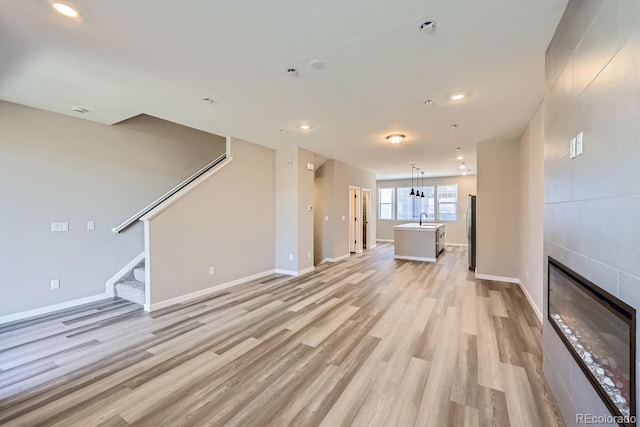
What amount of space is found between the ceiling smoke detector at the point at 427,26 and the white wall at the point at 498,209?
13.1 ft

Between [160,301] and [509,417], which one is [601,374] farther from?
[160,301]

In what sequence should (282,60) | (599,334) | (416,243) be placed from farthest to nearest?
(416,243) → (282,60) → (599,334)

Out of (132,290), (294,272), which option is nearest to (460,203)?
(294,272)

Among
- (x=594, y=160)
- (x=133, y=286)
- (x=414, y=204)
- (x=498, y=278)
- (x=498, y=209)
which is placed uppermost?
(x=414, y=204)

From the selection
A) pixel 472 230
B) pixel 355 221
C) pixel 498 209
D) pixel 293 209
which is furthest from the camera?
pixel 355 221

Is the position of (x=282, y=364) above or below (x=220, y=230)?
below

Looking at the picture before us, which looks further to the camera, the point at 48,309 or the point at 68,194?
the point at 68,194

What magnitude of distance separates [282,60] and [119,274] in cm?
433

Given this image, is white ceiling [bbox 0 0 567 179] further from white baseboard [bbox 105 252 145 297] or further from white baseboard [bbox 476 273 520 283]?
white baseboard [bbox 476 273 520 283]

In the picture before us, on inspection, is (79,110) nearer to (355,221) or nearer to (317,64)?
(317,64)

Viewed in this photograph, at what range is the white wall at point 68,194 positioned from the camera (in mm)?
3379

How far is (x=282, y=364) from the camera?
94.4 inches

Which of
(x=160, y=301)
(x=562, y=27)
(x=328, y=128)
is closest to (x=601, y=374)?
(x=562, y=27)

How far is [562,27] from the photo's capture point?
182 centimetres
